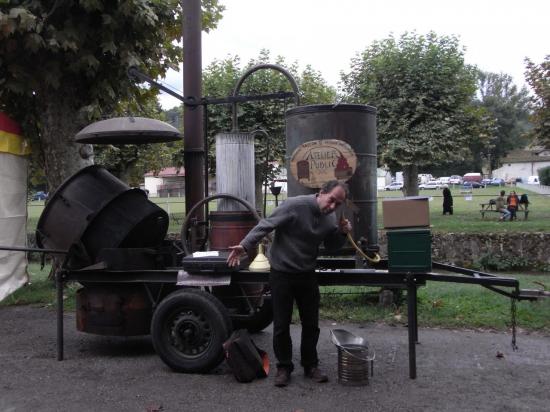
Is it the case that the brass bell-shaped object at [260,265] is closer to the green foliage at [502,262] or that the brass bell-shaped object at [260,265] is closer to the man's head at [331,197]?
the man's head at [331,197]

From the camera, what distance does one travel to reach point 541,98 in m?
16.9

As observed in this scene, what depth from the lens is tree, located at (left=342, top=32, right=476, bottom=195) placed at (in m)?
20.4

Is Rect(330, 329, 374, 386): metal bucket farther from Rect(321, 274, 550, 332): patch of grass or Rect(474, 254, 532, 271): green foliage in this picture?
Rect(474, 254, 532, 271): green foliage

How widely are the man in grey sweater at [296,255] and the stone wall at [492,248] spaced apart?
7992mm

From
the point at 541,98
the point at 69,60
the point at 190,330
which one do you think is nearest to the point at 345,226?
the point at 190,330

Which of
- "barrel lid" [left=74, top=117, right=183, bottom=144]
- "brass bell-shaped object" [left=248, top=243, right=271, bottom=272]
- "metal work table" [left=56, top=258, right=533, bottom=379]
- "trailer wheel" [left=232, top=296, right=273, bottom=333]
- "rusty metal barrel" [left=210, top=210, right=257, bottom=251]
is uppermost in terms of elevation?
"barrel lid" [left=74, top=117, right=183, bottom=144]

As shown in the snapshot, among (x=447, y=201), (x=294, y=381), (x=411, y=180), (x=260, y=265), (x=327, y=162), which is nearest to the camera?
(x=294, y=381)

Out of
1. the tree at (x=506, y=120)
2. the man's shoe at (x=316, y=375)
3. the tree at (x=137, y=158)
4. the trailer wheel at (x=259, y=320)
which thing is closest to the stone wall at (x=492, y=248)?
the trailer wheel at (x=259, y=320)

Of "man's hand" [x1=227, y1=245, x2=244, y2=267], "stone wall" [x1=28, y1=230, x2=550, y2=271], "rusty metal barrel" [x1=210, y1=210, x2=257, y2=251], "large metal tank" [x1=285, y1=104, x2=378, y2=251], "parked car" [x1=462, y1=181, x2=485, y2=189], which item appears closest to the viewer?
"man's hand" [x1=227, y1=245, x2=244, y2=267]

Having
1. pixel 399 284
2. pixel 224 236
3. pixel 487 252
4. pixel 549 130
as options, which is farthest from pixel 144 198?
pixel 549 130

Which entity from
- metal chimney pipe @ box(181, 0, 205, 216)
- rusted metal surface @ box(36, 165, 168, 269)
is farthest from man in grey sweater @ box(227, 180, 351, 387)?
metal chimney pipe @ box(181, 0, 205, 216)

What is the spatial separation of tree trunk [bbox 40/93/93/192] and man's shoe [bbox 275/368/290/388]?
5.93 m

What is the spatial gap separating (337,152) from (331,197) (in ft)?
4.15

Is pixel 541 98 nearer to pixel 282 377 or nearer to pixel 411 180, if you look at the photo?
pixel 411 180
